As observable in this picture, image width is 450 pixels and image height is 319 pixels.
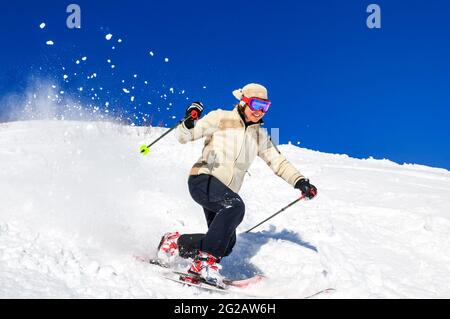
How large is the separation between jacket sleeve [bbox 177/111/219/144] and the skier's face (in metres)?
0.31

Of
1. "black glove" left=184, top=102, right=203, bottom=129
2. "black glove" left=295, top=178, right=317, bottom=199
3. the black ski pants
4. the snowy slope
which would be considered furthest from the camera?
"black glove" left=295, top=178, right=317, bottom=199

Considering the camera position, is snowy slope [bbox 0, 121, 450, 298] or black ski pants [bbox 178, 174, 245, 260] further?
black ski pants [bbox 178, 174, 245, 260]

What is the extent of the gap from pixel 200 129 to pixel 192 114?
207mm

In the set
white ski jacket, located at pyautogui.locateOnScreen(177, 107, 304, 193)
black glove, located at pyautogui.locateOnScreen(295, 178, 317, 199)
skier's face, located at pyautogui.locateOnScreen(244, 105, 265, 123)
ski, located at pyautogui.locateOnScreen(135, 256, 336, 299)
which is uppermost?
skier's face, located at pyautogui.locateOnScreen(244, 105, 265, 123)

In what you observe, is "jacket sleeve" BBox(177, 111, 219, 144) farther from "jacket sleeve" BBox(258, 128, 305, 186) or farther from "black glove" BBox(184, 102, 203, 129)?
"jacket sleeve" BBox(258, 128, 305, 186)

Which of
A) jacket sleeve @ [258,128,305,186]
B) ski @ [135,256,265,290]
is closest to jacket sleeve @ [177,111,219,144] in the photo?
jacket sleeve @ [258,128,305,186]

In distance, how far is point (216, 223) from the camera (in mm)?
4711

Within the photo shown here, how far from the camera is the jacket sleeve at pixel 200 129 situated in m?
4.95

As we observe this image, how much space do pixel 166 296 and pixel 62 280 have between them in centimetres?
88

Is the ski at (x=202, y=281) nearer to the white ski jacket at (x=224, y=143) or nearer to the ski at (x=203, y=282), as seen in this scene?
the ski at (x=203, y=282)

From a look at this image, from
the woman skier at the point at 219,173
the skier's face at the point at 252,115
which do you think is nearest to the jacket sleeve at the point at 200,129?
the woman skier at the point at 219,173

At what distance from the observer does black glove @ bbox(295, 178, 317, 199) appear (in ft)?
17.7
